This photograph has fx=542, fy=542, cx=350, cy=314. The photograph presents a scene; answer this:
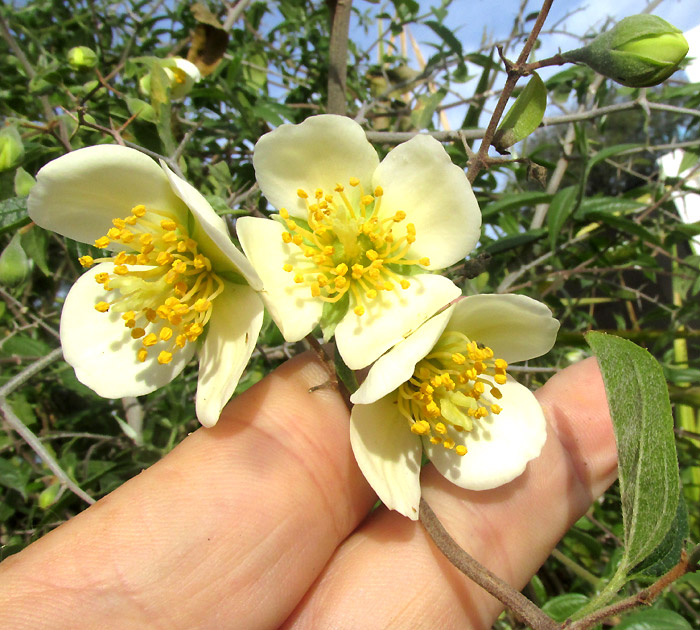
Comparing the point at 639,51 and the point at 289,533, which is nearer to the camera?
the point at 639,51

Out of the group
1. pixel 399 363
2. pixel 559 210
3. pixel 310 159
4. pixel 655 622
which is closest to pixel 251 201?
pixel 310 159

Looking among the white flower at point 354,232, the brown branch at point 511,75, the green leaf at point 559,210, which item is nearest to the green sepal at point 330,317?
the white flower at point 354,232

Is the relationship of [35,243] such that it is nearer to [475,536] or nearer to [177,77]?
[177,77]

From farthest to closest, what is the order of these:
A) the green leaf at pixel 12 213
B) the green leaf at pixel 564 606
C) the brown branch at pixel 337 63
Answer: the brown branch at pixel 337 63 < the green leaf at pixel 564 606 < the green leaf at pixel 12 213

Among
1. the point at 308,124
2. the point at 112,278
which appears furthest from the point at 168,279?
the point at 308,124

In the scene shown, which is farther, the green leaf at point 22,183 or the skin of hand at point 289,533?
the green leaf at point 22,183

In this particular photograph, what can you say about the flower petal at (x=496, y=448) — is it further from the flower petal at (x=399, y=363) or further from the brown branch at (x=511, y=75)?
the brown branch at (x=511, y=75)

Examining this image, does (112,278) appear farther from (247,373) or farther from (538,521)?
(538,521)
